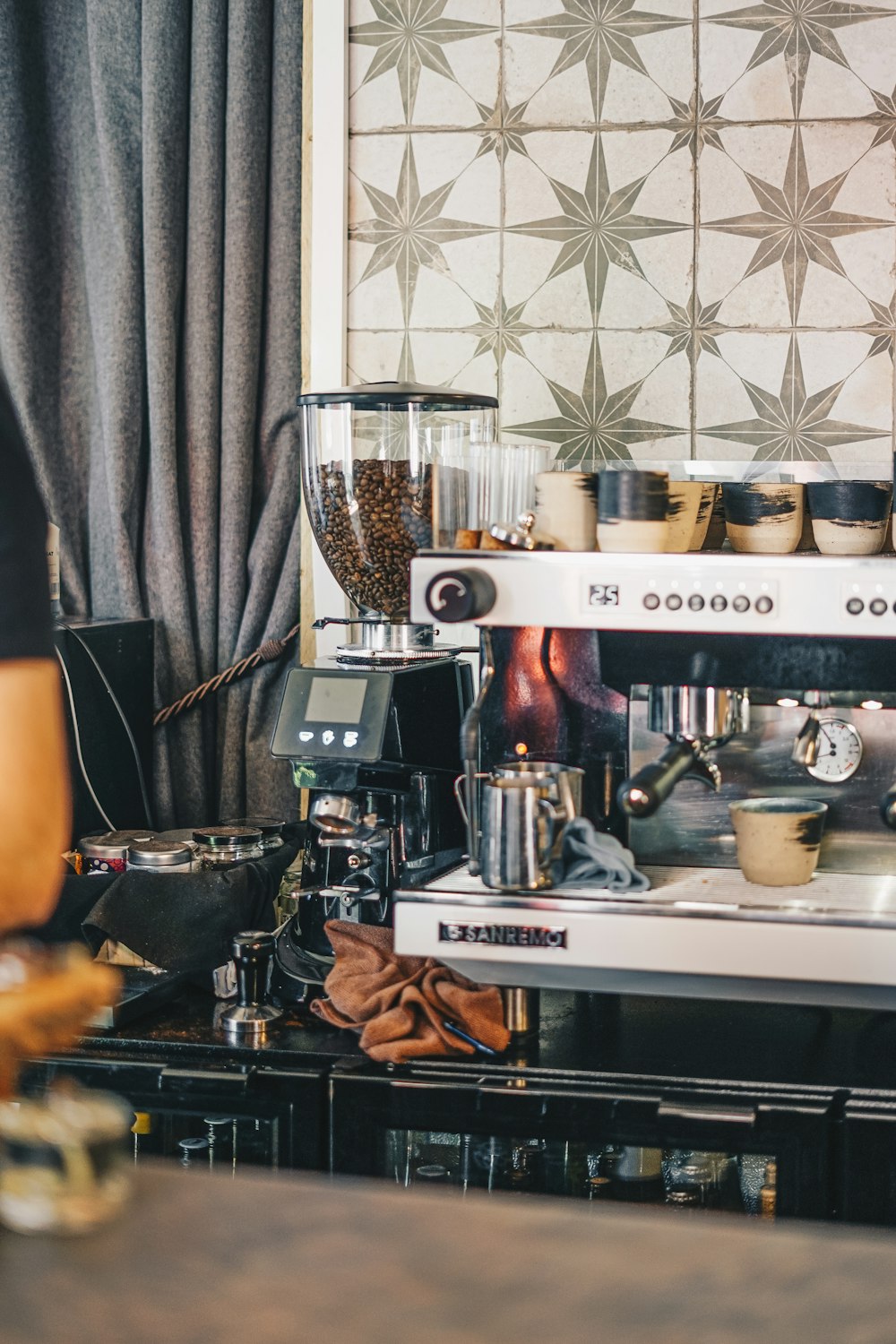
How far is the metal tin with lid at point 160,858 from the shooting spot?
63.9 inches

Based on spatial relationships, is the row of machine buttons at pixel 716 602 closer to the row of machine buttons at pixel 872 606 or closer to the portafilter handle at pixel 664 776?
the row of machine buttons at pixel 872 606

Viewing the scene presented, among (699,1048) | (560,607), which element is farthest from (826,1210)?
(560,607)

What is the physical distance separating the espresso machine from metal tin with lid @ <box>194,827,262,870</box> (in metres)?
0.35

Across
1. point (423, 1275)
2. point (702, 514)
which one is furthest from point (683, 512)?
point (423, 1275)

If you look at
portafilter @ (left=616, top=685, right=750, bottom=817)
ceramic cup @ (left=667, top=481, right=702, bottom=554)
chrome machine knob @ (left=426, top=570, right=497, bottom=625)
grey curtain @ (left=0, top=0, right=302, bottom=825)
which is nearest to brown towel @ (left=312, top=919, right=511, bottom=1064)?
portafilter @ (left=616, top=685, right=750, bottom=817)

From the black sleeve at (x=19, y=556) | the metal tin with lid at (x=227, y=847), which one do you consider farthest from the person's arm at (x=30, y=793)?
the metal tin with lid at (x=227, y=847)

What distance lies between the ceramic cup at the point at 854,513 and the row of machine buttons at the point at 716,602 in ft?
0.51

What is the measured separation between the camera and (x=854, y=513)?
1413 mm

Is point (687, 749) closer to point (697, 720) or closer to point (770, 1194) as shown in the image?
point (697, 720)

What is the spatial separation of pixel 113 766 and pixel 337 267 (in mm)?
721

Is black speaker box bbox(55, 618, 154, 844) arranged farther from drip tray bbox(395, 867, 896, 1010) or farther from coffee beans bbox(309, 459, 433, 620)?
drip tray bbox(395, 867, 896, 1010)

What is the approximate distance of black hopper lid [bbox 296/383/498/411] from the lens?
159 centimetres

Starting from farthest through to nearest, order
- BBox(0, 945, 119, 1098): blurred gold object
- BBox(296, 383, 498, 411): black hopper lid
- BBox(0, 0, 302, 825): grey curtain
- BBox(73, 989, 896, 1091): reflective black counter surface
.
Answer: BBox(0, 0, 302, 825): grey curtain
BBox(296, 383, 498, 411): black hopper lid
BBox(73, 989, 896, 1091): reflective black counter surface
BBox(0, 945, 119, 1098): blurred gold object

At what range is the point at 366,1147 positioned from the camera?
4.51 ft
